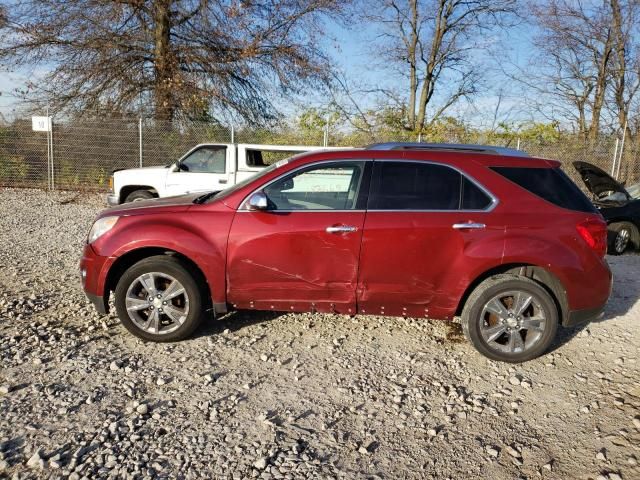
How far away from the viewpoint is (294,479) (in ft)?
8.10

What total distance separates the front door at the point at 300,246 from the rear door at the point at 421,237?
152 mm

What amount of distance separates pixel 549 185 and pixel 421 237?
1171 millimetres

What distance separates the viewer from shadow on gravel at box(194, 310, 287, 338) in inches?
169

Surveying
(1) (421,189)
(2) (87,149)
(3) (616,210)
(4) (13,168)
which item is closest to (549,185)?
(1) (421,189)

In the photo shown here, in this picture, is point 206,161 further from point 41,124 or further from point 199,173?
point 41,124

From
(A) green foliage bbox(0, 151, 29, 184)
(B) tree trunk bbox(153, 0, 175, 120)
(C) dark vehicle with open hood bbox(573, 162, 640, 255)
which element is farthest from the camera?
(B) tree trunk bbox(153, 0, 175, 120)

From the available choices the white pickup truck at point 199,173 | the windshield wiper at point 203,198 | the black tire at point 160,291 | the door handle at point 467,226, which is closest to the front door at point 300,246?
the black tire at point 160,291

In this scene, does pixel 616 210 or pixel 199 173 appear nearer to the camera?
pixel 616 210

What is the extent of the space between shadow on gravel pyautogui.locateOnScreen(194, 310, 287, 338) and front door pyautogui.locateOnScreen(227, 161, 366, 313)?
1.59ft

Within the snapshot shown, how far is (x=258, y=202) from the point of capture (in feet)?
12.4

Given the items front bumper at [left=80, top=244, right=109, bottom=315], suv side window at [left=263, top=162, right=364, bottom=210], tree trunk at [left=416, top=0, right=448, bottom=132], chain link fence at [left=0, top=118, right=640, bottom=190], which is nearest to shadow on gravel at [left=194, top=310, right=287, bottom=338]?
front bumper at [left=80, top=244, right=109, bottom=315]

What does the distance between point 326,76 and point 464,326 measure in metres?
15.2

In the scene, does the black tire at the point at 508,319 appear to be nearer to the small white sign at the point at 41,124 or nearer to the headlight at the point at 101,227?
the headlight at the point at 101,227

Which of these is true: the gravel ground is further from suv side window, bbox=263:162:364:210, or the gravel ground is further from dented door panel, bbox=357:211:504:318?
suv side window, bbox=263:162:364:210
